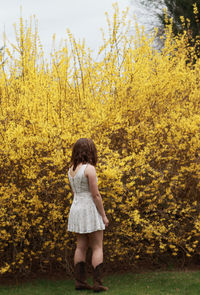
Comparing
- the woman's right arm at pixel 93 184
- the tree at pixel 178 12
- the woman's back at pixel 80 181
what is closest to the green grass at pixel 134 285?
the woman's right arm at pixel 93 184

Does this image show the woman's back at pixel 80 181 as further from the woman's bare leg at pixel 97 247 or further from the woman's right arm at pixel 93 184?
the woman's bare leg at pixel 97 247

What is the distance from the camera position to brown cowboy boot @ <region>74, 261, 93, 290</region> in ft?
12.6

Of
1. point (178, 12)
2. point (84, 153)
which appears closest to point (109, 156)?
point (84, 153)

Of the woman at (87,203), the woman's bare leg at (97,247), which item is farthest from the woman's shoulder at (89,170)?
the woman's bare leg at (97,247)

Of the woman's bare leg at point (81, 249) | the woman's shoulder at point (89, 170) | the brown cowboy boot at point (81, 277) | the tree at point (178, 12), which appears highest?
the tree at point (178, 12)

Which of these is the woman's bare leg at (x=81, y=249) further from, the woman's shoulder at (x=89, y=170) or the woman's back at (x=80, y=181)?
the woman's shoulder at (x=89, y=170)

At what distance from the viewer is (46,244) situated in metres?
4.11

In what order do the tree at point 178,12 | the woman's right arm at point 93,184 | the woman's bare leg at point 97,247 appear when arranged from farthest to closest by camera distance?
the tree at point 178,12, the woman's bare leg at point 97,247, the woman's right arm at point 93,184

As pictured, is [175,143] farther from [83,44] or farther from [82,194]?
[83,44]

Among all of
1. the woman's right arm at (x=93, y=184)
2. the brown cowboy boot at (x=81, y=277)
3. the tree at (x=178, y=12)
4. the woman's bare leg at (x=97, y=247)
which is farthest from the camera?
the tree at (x=178, y=12)

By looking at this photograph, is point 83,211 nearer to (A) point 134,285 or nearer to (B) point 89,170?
(B) point 89,170

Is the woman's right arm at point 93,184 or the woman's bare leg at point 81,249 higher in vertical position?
the woman's right arm at point 93,184

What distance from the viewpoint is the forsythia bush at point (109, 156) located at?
13.6 ft

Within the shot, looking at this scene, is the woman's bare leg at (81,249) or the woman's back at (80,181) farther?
the woman's bare leg at (81,249)
